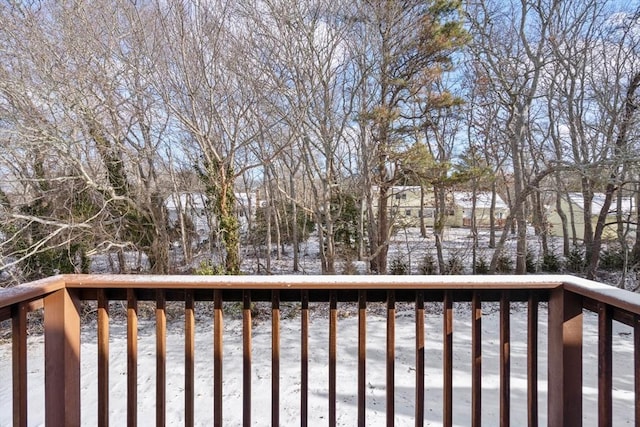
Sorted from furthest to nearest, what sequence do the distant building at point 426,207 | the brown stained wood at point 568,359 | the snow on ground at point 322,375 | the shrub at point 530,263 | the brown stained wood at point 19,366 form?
the shrub at point 530,263 < the distant building at point 426,207 < the snow on ground at point 322,375 < the brown stained wood at point 568,359 < the brown stained wood at point 19,366

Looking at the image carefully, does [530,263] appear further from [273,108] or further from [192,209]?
[192,209]

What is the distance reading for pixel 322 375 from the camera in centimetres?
379

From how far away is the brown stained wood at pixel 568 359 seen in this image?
130 cm

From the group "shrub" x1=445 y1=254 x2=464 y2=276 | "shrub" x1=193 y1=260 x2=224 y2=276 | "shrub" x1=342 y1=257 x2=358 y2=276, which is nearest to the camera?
"shrub" x1=193 y1=260 x2=224 y2=276

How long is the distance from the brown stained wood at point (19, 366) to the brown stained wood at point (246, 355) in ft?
2.48

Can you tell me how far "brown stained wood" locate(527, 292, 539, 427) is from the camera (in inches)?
54.2

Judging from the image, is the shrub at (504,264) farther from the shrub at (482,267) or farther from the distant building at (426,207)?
the distant building at (426,207)

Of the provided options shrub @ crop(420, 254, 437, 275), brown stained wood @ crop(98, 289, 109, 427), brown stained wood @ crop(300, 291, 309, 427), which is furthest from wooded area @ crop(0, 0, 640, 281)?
brown stained wood @ crop(300, 291, 309, 427)

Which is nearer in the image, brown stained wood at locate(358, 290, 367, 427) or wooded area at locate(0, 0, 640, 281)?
brown stained wood at locate(358, 290, 367, 427)

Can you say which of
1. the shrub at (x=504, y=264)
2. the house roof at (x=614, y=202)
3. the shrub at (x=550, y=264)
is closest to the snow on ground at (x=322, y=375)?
the shrub at (x=504, y=264)

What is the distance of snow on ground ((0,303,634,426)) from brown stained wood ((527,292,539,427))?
1.50 m

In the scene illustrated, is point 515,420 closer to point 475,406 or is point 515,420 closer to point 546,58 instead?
point 475,406

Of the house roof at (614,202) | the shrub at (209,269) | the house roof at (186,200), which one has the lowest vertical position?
the shrub at (209,269)

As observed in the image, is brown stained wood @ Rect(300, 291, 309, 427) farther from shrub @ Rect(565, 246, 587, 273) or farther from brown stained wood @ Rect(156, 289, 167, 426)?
shrub @ Rect(565, 246, 587, 273)
